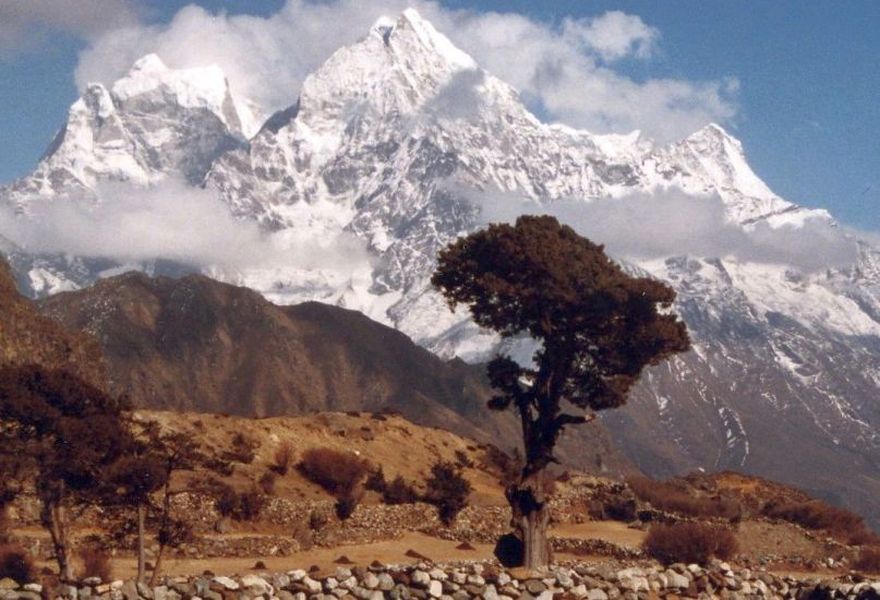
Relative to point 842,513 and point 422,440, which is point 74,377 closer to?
point 422,440

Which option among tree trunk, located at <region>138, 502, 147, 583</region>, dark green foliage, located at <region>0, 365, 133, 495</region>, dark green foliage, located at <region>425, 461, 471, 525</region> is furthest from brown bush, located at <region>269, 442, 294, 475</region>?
tree trunk, located at <region>138, 502, 147, 583</region>

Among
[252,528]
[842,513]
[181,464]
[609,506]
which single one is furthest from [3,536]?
[842,513]

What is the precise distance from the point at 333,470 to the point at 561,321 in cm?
2033

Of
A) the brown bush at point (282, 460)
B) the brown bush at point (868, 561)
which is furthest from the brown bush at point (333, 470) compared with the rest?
the brown bush at point (868, 561)

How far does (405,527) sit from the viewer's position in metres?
52.5

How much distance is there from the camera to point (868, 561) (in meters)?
50.1

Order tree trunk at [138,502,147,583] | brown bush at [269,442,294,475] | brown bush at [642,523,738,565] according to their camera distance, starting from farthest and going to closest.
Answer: brown bush at [269,442,294,475] → brown bush at [642,523,738,565] → tree trunk at [138,502,147,583]

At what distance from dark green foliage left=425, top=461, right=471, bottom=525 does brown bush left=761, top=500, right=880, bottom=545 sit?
16.8 metres

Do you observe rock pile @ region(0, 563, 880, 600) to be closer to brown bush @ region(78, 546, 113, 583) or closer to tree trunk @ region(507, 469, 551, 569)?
tree trunk @ region(507, 469, 551, 569)

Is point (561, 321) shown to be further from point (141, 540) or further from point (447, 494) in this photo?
point (447, 494)

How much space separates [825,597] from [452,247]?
1730cm

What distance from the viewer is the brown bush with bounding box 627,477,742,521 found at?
6133 cm

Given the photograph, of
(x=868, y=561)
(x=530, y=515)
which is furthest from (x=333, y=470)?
(x=868, y=561)

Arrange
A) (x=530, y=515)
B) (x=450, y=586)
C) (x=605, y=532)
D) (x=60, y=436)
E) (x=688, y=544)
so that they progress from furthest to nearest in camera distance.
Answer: (x=605, y=532) → (x=688, y=544) → (x=530, y=515) → (x=60, y=436) → (x=450, y=586)
